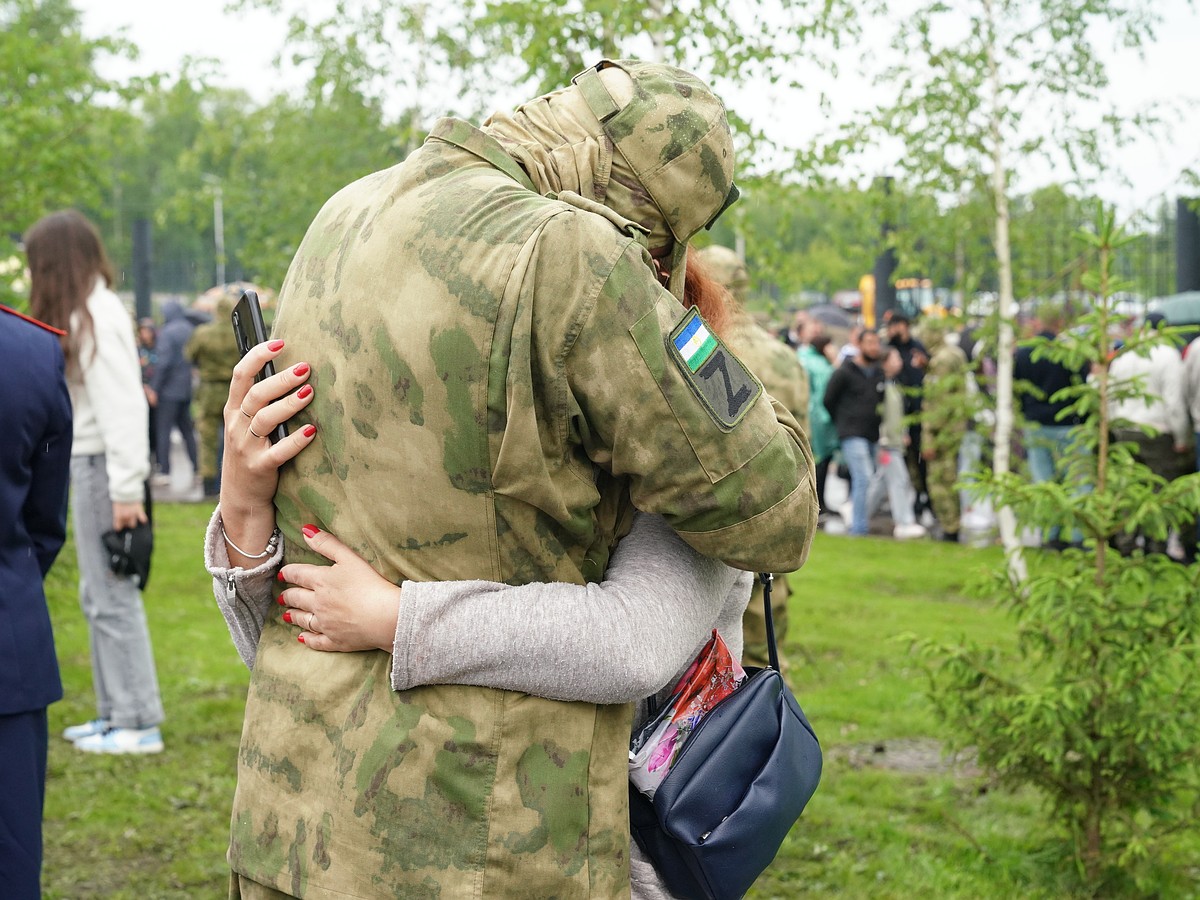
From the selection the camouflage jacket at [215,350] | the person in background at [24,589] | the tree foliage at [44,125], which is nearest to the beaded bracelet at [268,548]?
the person in background at [24,589]

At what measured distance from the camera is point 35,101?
295 inches

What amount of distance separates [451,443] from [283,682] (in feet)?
1.53

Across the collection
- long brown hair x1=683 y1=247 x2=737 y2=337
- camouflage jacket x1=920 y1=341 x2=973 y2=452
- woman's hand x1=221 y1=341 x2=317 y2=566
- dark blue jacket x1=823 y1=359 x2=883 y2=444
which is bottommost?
dark blue jacket x1=823 y1=359 x2=883 y2=444

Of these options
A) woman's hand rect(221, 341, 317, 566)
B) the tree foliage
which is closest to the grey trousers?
the tree foliage

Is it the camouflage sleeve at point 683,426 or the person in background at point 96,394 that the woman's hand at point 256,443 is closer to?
the camouflage sleeve at point 683,426

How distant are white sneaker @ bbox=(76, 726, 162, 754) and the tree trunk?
17.0ft

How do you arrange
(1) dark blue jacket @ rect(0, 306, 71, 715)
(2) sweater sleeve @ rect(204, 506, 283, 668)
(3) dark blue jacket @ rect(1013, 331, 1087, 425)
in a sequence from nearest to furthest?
(2) sweater sleeve @ rect(204, 506, 283, 668) → (1) dark blue jacket @ rect(0, 306, 71, 715) → (3) dark blue jacket @ rect(1013, 331, 1087, 425)

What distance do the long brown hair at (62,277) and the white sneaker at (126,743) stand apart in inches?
66.7

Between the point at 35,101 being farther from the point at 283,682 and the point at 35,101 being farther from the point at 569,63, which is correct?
the point at 283,682

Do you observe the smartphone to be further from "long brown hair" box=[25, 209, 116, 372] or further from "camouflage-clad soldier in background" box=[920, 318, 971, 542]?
"camouflage-clad soldier in background" box=[920, 318, 971, 542]

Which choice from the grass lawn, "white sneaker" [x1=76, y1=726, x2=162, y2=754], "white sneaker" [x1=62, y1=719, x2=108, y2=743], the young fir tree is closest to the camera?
the young fir tree

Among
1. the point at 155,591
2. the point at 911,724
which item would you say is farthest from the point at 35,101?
the point at 911,724

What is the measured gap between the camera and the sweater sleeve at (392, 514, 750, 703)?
5.33 feet

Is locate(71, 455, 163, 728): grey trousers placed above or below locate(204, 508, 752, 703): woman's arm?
below
